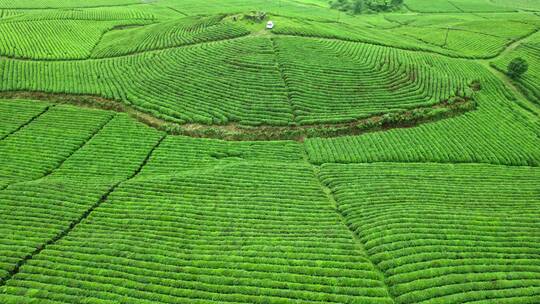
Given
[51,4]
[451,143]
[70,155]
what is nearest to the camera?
[70,155]

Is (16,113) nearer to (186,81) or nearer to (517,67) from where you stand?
(186,81)

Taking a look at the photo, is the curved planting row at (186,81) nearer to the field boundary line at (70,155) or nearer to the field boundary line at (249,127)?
the field boundary line at (249,127)

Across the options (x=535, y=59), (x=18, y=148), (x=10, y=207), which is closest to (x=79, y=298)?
(x=10, y=207)

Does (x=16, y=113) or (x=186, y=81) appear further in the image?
(x=186, y=81)

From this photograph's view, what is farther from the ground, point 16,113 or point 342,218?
point 16,113

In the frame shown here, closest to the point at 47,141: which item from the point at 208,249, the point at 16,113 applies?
the point at 16,113

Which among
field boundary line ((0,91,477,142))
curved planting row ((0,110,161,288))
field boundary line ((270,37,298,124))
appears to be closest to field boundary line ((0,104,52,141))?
curved planting row ((0,110,161,288))

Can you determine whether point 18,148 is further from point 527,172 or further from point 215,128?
point 527,172
